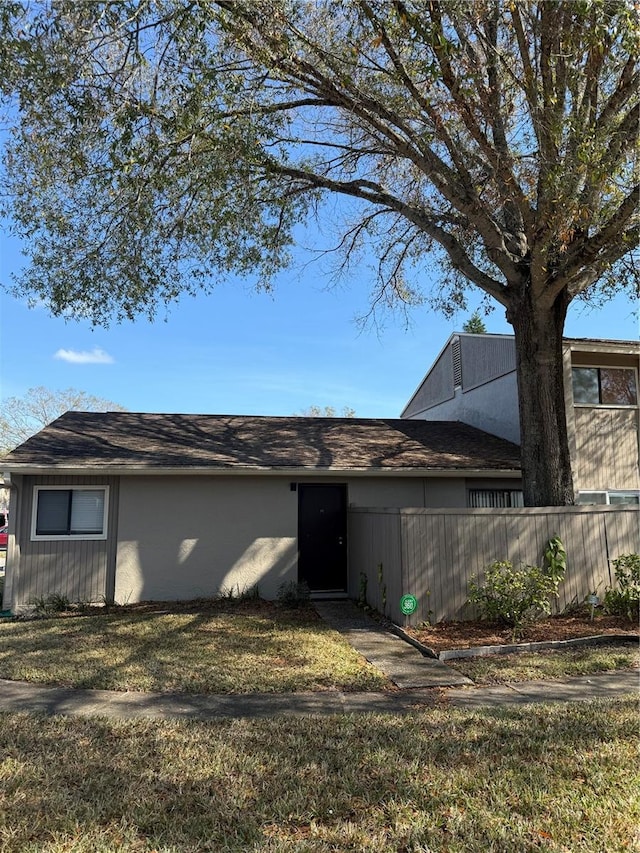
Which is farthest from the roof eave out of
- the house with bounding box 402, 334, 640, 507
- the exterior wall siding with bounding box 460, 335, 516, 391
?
the exterior wall siding with bounding box 460, 335, 516, 391

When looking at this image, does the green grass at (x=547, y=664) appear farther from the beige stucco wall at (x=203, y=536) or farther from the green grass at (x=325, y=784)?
the beige stucco wall at (x=203, y=536)

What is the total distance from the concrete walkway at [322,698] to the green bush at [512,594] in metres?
1.74

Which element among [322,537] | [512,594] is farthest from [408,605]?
[322,537]

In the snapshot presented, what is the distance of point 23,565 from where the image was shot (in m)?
10.2

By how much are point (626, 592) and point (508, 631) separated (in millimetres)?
2263

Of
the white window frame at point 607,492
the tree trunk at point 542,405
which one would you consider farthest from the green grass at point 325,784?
the white window frame at point 607,492

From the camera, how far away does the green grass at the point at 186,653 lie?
5.98 metres

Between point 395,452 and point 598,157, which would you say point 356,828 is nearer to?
point 598,157

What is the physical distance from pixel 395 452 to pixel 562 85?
7.36 metres

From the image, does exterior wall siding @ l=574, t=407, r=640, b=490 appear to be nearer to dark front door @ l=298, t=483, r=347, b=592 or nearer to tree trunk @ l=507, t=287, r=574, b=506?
tree trunk @ l=507, t=287, r=574, b=506

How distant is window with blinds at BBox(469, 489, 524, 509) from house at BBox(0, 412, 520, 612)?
0.53 ft

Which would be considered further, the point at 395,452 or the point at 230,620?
the point at 395,452

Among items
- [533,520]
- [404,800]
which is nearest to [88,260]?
[533,520]

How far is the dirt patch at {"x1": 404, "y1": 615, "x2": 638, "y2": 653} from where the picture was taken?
7551 mm
